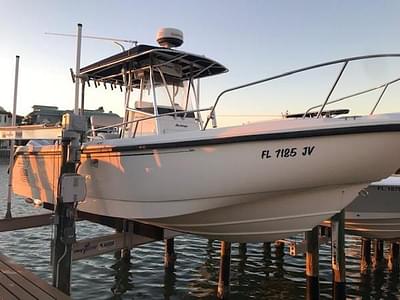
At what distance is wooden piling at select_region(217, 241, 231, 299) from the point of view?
7527 mm

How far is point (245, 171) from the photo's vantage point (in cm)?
465

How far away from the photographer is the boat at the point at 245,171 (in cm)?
444

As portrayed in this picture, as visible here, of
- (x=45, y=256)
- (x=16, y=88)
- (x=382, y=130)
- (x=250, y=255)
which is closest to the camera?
(x=382, y=130)

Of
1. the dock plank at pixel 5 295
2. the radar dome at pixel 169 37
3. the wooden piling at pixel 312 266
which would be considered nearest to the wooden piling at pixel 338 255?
the wooden piling at pixel 312 266

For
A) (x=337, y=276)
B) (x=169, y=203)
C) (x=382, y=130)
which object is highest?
(x=382, y=130)

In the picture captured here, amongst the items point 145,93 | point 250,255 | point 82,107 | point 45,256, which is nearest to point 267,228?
point 145,93

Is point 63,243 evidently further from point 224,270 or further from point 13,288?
point 224,270

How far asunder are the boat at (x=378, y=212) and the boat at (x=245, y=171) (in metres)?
3.51

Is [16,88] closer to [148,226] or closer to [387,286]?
[148,226]

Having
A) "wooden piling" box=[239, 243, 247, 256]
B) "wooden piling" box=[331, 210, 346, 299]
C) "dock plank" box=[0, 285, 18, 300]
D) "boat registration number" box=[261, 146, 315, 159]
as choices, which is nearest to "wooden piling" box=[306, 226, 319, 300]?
"wooden piling" box=[331, 210, 346, 299]

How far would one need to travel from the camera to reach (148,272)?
912 centimetres

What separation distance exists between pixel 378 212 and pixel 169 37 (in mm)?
5230

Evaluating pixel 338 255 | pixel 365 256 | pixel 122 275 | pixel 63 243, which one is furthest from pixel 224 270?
pixel 365 256

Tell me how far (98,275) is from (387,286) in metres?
6.14
